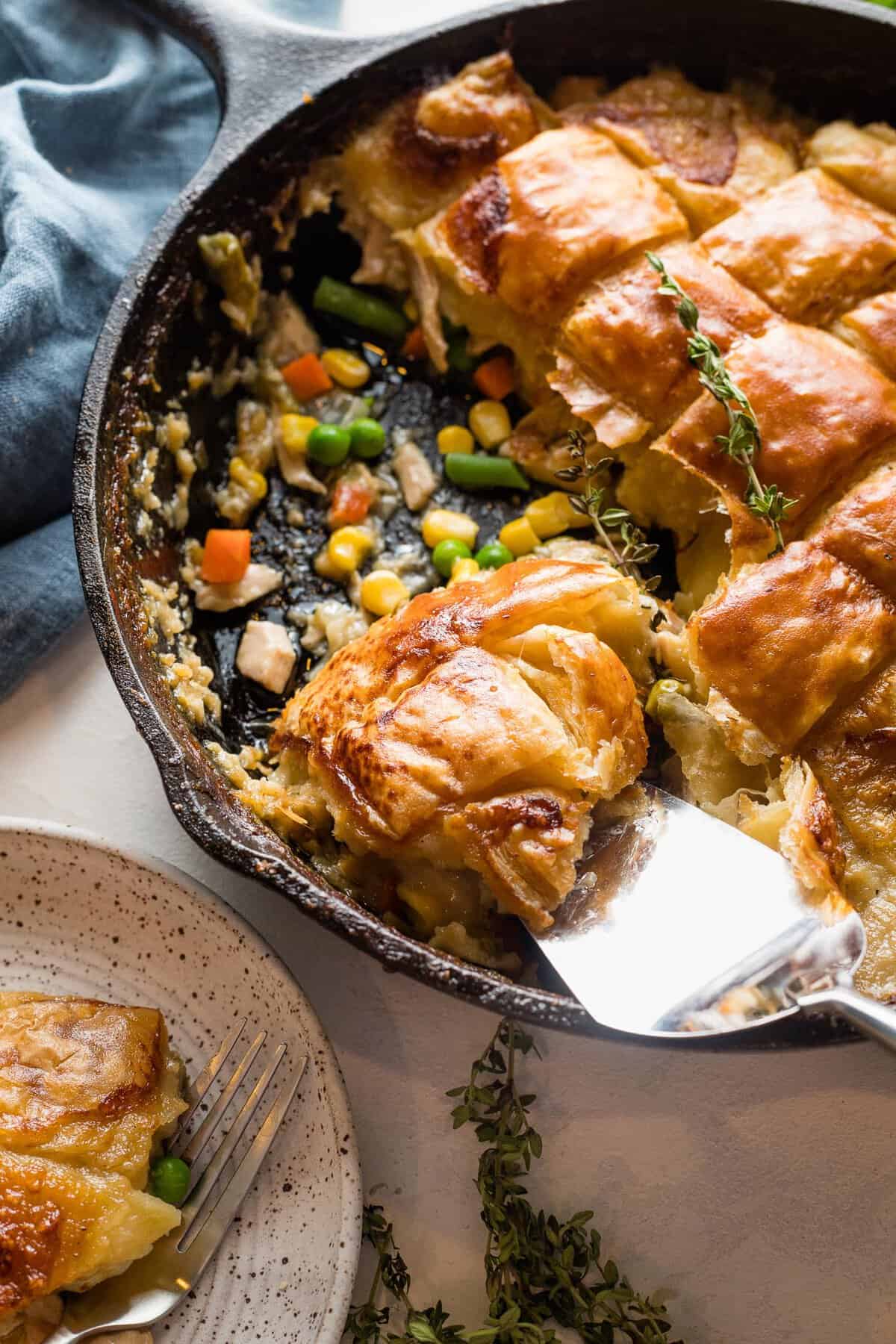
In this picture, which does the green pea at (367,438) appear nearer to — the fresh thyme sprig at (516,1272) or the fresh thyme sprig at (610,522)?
the fresh thyme sprig at (610,522)

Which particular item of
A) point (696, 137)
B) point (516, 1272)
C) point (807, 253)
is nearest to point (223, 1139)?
point (516, 1272)

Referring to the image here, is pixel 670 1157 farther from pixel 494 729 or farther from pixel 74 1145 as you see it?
pixel 74 1145

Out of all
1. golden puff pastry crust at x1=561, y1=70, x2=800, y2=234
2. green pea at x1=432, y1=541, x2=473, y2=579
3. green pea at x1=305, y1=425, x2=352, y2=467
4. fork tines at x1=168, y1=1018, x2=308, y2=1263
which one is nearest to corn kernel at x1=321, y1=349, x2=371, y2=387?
green pea at x1=305, y1=425, x2=352, y2=467

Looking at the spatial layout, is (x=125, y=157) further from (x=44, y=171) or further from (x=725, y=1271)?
(x=725, y=1271)

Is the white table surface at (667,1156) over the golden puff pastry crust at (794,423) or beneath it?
beneath

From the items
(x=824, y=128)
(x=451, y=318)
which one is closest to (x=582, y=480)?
(x=451, y=318)

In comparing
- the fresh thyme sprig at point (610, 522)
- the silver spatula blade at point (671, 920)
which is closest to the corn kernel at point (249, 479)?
the fresh thyme sprig at point (610, 522)
